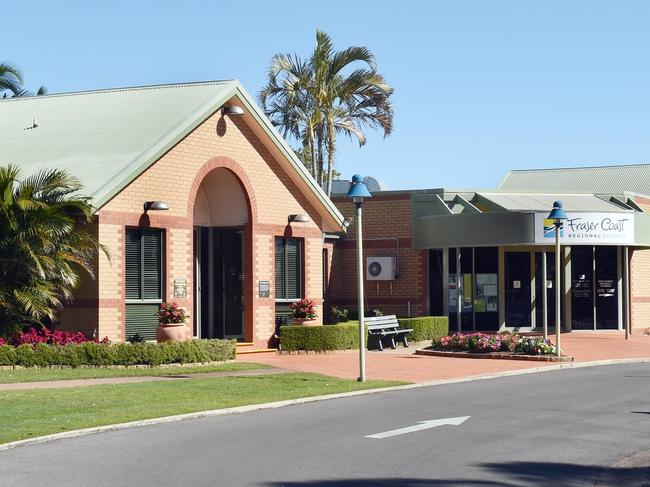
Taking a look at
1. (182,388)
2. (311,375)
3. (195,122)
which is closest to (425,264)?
(195,122)

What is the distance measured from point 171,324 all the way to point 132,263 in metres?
1.91

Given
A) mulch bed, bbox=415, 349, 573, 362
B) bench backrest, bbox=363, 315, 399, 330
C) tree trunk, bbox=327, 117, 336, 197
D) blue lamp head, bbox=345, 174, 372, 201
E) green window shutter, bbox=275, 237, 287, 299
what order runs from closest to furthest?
blue lamp head, bbox=345, 174, 372, 201
mulch bed, bbox=415, 349, 573, 362
green window shutter, bbox=275, 237, 287, 299
bench backrest, bbox=363, 315, 399, 330
tree trunk, bbox=327, 117, 336, 197

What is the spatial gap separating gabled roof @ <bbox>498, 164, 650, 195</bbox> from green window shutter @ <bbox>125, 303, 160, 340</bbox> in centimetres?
2876

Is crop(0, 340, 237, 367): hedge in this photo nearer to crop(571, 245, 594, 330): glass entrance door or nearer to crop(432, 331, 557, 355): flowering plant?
crop(432, 331, 557, 355): flowering plant

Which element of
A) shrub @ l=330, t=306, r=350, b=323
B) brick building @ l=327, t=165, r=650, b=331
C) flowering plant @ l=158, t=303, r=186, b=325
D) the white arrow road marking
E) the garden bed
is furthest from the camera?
brick building @ l=327, t=165, r=650, b=331

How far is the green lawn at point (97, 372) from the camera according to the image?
2162cm

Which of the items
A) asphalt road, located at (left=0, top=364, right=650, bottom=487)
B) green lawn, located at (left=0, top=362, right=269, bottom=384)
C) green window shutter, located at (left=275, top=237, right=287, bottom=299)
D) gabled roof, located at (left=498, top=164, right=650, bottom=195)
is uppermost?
gabled roof, located at (left=498, top=164, right=650, bottom=195)

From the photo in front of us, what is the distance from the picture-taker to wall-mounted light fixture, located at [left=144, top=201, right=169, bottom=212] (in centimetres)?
2667

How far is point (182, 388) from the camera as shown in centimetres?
2016

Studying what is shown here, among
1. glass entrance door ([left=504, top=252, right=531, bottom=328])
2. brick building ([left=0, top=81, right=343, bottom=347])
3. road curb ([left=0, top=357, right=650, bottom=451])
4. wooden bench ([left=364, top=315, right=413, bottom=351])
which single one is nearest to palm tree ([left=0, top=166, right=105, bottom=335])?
brick building ([left=0, top=81, right=343, bottom=347])

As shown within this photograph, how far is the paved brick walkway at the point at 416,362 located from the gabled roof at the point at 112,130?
5.35 m

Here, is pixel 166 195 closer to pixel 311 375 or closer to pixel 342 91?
pixel 311 375

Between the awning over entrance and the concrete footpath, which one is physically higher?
the awning over entrance

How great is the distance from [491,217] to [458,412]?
1899cm
